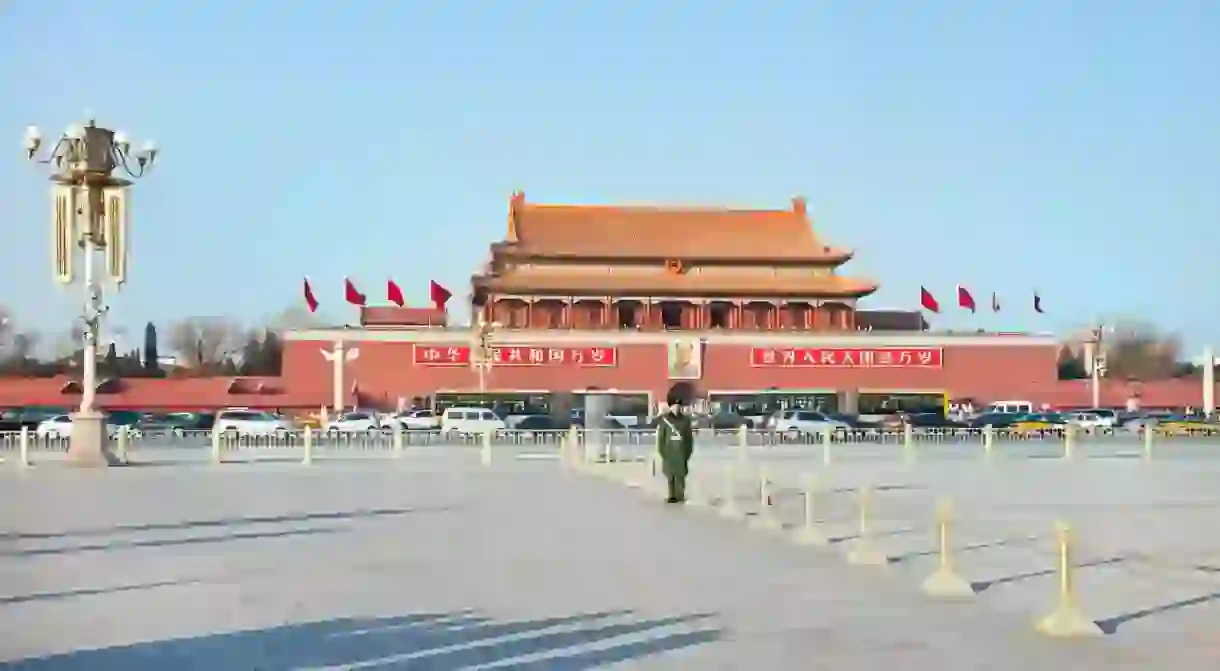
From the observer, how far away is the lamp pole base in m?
23.9

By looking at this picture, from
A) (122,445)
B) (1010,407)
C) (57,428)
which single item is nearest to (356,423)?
(57,428)

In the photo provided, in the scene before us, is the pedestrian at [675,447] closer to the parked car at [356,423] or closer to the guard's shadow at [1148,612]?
the guard's shadow at [1148,612]

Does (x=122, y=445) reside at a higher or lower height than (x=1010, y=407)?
lower

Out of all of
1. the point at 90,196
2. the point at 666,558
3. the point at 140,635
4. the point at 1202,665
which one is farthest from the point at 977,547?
the point at 90,196

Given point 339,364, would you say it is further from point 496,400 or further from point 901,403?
point 901,403

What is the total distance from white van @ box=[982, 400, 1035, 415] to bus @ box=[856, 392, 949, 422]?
1.50m

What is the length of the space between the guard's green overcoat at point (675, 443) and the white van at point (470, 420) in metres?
24.1

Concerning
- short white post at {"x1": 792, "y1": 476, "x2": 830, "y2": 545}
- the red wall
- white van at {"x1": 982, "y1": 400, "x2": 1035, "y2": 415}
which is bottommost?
short white post at {"x1": 792, "y1": 476, "x2": 830, "y2": 545}

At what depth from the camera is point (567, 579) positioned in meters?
9.70

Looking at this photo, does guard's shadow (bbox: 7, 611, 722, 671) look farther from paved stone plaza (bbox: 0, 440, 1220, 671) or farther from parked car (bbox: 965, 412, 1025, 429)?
parked car (bbox: 965, 412, 1025, 429)

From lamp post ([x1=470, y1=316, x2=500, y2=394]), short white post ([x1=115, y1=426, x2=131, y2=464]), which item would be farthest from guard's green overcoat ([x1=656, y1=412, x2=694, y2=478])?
lamp post ([x1=470, y1=316, x2=500, y2=394])

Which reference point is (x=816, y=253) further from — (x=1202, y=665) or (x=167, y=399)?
(x=1202, y=665)

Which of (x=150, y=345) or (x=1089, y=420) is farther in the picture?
(x=150, y=345)

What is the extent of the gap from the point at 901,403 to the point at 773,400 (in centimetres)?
420
